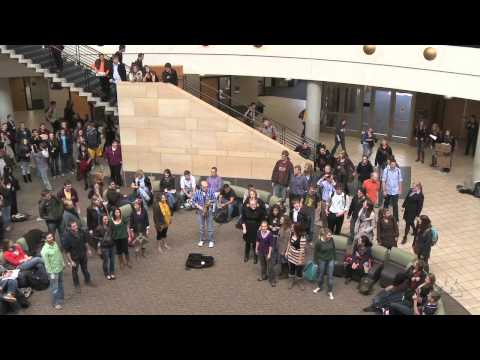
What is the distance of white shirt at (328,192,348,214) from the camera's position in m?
11.5

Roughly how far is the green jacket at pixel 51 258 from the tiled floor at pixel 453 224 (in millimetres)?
6861

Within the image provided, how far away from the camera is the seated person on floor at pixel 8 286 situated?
923 cm

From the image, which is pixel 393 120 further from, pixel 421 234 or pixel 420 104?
pixel 421 234

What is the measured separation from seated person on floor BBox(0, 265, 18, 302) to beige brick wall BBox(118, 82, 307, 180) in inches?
287

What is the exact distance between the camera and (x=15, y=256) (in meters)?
9.96

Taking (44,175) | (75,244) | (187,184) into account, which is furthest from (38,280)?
(44,175)

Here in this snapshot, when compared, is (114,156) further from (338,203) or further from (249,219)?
(338,203)

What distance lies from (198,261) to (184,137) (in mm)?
5709

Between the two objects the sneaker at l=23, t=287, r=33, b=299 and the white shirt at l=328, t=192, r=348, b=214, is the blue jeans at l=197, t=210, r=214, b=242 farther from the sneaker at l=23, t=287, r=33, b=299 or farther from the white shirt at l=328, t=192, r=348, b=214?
the sneaker at l=23, t=287, r=33, b=299

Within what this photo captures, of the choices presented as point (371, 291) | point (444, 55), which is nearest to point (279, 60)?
point (444, 55)

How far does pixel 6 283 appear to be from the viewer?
9.31 meters

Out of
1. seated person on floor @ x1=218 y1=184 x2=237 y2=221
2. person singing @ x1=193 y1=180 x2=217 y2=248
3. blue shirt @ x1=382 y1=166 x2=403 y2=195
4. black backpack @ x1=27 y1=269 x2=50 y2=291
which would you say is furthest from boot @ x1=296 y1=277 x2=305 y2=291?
black backpack @ x1=27 y1=269 x2=50 y2=291
